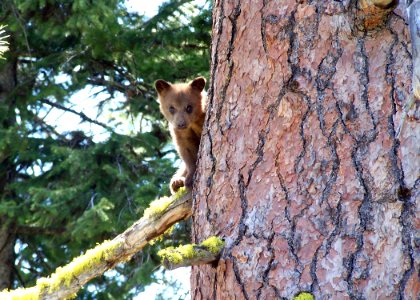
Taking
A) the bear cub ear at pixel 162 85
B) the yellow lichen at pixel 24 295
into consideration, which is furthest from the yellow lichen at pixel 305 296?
the bear cub ear at pixel 162 85

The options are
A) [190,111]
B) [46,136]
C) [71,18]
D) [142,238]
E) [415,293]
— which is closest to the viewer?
[415,293]

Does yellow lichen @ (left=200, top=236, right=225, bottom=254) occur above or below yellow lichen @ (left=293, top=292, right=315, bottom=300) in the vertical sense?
above

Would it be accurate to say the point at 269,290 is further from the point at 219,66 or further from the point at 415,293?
the point at 219,66

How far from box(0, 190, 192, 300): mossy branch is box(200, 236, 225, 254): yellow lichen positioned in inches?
28.9

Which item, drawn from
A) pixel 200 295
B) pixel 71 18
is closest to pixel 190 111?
pixel 200 295

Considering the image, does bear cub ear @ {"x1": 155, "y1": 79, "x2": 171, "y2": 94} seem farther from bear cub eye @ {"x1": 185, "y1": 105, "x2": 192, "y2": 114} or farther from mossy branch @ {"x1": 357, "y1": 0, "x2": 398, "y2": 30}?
mossy branch @ {"x1": 357, "y1": 0, "x2": 398, "y2": 30}

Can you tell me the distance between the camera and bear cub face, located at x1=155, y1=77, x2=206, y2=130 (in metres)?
6.66

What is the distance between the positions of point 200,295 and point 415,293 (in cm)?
106

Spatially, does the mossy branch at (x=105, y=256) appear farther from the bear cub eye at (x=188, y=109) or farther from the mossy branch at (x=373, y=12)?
the bear cub eye at (x=188, y=109)

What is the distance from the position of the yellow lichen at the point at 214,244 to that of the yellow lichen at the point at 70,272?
Answer: 79 cm

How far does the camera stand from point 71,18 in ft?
35.6

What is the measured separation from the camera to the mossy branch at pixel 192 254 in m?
3.45

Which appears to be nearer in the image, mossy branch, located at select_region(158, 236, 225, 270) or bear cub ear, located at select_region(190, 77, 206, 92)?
mossy branch, located at select_region(158, 236, 225, 270)

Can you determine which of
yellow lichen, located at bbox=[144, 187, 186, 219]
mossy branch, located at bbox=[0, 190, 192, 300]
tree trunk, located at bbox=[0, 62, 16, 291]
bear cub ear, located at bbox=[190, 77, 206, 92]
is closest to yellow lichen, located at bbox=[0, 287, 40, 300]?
mossy branch, located at bbox=[0, 190, 192, 300]
